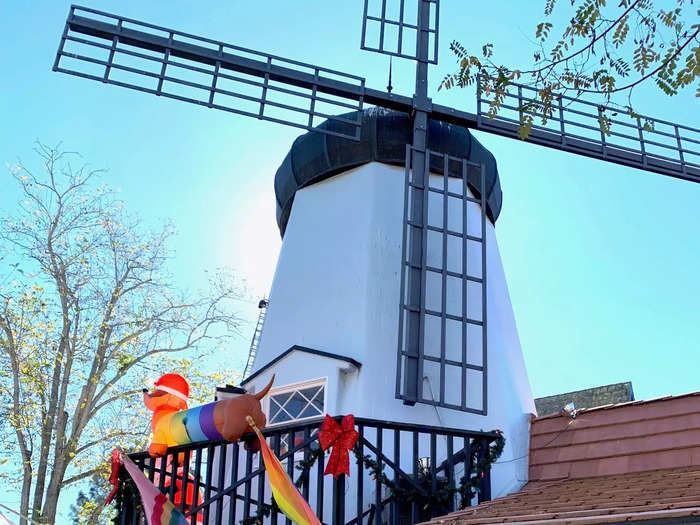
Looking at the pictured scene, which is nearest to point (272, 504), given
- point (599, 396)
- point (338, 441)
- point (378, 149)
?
point (338, 441)

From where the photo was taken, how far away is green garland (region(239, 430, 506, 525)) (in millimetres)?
7520

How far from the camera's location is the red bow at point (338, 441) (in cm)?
732

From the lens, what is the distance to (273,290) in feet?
34.0

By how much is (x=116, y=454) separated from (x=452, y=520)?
12.4 feet

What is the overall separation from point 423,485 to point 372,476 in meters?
0.45

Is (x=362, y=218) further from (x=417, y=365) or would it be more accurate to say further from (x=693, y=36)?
(x=693, y=36)

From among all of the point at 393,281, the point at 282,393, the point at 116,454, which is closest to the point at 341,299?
the point at 393,281

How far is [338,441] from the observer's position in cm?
737

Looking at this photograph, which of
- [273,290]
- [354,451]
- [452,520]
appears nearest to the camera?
[452,520]

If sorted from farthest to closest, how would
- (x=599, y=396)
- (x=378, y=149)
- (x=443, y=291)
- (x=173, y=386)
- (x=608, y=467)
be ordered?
(x=599, y=396)
(x=378, y=149)
(x=173, y=386)
(x=443, y=291)
(x=608, y=467)

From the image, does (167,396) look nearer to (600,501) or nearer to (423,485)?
(423,485)

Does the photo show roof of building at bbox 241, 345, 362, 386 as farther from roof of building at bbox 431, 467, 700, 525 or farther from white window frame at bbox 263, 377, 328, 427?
roof of building at bbox 431, 467, 700, 525

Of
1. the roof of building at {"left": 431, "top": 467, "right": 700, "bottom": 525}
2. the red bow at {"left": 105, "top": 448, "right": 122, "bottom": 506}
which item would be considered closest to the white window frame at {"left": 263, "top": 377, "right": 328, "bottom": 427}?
the red bow at {"left": 105, "top": 448, "right": 122, "bottom": 506}

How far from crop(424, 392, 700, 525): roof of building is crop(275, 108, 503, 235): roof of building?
3.09 m
